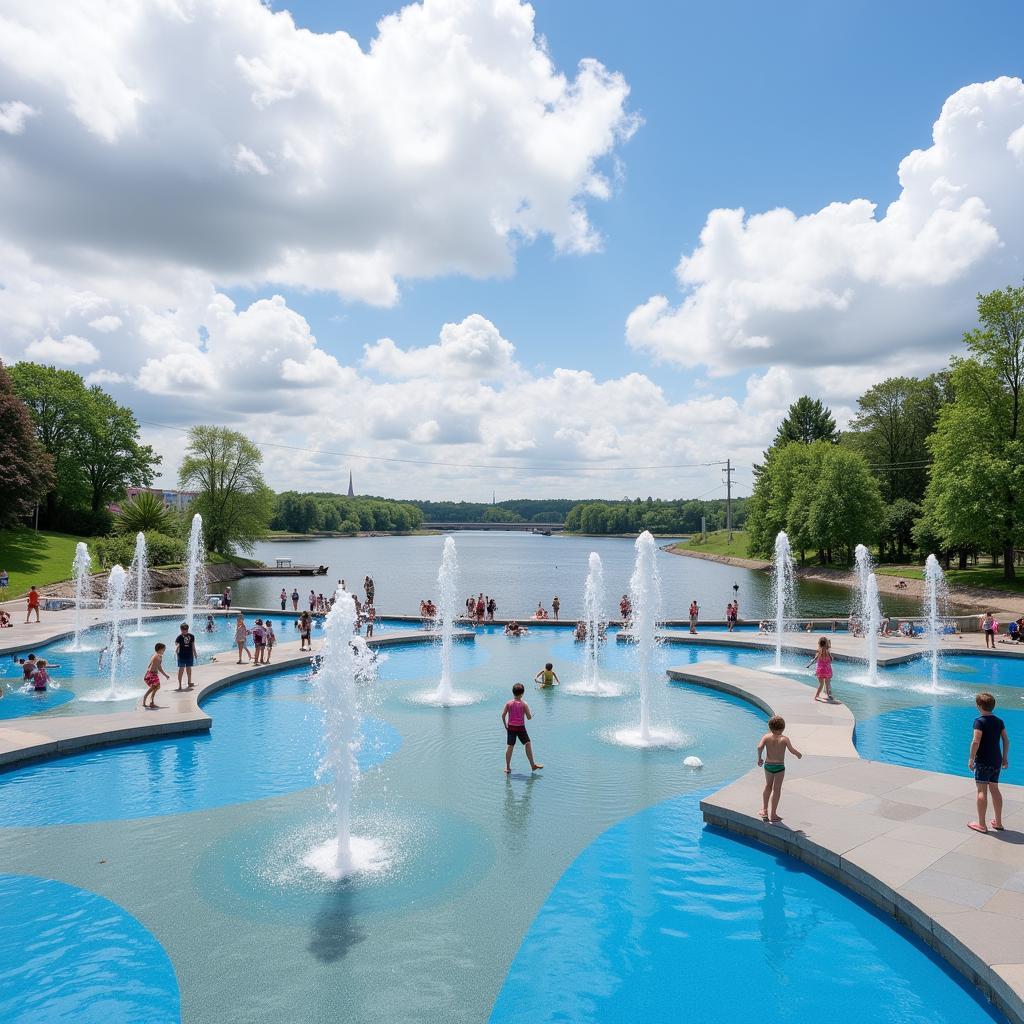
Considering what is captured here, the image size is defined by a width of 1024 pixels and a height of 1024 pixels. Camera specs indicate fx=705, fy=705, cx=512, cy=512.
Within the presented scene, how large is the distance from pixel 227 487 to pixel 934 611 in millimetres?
70369

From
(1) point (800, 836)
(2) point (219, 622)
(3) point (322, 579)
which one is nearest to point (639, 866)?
(1) point (800, 836)

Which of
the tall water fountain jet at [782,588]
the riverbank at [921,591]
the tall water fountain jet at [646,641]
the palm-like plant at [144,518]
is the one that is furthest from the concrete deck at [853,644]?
the palm-like plant at [144,518]

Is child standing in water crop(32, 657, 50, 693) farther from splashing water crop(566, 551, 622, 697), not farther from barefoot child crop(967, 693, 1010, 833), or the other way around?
barefoot child crop(967, 693, 1010, 833)

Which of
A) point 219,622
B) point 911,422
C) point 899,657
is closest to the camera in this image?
point 899,657

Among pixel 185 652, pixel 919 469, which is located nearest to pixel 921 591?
pixel 919 469

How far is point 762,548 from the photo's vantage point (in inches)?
3273

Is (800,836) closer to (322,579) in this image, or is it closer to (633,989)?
(633,989)

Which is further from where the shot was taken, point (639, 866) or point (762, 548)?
point (762, 548)

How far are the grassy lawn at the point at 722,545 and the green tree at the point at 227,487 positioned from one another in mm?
61792

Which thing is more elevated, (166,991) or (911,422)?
(911,422)

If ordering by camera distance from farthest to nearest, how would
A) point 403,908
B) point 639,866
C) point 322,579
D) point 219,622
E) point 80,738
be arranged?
point 322,579 < point 219,622 < point 80,738 < point 639,866 < point 403,908

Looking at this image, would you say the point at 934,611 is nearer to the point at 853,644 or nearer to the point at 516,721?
the point at 853,644

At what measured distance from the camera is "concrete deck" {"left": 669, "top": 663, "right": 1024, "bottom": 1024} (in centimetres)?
723

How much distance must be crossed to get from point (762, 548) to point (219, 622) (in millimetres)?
64646
